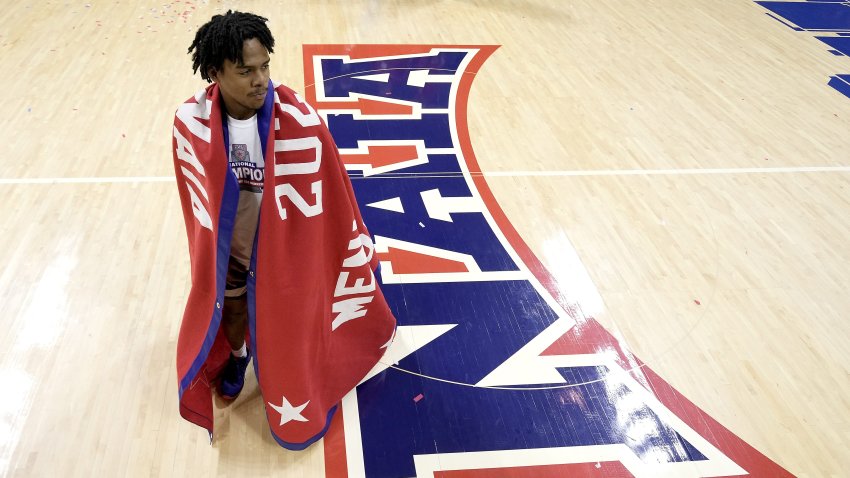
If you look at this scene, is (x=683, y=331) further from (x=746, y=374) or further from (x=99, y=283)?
(x=99, y=283)

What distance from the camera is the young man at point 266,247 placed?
7.02 feet

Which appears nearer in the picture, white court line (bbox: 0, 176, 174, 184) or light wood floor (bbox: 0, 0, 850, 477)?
light wood floor (bbox: 0, 0, 850, 477)

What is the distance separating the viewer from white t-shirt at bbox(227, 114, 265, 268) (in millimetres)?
2184

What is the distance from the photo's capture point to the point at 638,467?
2732 millimetres

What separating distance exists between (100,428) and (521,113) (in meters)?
3.46

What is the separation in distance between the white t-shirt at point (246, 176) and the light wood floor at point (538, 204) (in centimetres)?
81

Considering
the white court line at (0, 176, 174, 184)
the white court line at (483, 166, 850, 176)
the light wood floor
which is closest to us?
the light wood floor

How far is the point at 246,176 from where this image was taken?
7.40 feet

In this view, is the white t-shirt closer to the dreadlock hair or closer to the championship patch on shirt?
the championship patch on shirt

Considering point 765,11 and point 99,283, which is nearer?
point 99,283

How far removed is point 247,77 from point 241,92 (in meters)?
0.05

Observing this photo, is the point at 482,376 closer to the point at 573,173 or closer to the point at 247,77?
the point at 247,77

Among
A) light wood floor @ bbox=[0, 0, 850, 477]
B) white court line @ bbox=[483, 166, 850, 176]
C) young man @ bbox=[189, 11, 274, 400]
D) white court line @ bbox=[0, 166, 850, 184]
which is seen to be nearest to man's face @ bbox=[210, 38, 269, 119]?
young man @ bbox=[189, 11, 274, 400]

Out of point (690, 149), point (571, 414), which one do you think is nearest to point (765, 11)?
point (690, 149)
